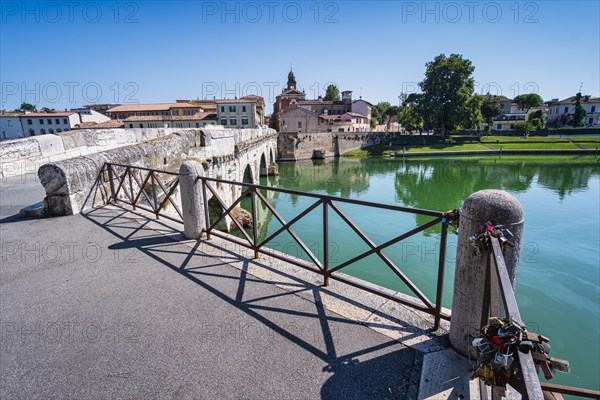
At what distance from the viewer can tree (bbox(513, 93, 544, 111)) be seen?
241ft

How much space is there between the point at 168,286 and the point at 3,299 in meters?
1.63

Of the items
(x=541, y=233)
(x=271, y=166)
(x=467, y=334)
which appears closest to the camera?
(x=467, y=334)

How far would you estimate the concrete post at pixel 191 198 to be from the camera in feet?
15.1

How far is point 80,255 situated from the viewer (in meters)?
4.20

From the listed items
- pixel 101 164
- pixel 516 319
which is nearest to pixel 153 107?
pixel 101 164

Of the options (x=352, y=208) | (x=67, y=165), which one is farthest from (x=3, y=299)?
(x=352, y=208)

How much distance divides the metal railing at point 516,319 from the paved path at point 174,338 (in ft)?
2.63

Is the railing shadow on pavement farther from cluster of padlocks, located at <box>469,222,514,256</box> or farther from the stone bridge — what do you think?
the stone bridge

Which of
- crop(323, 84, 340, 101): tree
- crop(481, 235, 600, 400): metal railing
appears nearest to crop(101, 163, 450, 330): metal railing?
crop(481, 235, 600, 400): metal railing

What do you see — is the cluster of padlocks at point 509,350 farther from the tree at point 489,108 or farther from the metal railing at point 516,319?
the tree at point 489,108

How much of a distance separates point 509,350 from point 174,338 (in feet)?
8.04

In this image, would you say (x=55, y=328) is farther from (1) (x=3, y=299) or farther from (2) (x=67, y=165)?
(2) (x=67, y=165)

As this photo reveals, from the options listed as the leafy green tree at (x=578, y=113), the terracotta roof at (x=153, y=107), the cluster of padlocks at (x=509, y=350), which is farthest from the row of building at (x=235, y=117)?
the cluster of padlocks at (x=509, y=350)

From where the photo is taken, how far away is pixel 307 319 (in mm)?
2859
